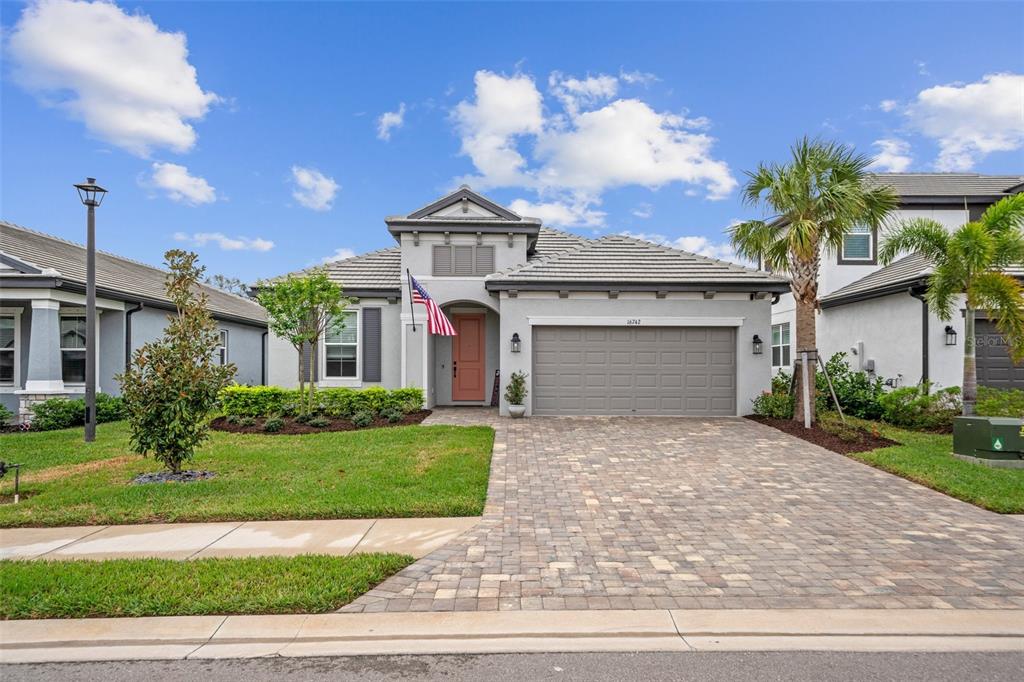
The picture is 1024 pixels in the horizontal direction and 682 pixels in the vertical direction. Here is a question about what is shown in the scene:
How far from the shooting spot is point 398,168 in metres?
21.5

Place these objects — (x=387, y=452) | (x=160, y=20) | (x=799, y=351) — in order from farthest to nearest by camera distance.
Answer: (x=799, y=351) < (x=160, y=20) < (x=387, y=452)

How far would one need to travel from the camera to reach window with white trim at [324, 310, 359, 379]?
15.2m

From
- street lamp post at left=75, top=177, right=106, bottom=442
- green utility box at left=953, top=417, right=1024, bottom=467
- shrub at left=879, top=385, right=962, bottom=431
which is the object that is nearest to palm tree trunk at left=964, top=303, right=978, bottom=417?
shrub at left=879, top=385, right=962, bottom=431

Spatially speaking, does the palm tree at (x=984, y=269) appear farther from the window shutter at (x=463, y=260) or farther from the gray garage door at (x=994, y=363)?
the window shutter at (x=463, y=260)

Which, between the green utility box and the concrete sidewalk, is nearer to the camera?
the concrete sidewalk

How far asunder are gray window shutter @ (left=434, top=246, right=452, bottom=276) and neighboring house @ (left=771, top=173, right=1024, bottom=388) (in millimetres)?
11795

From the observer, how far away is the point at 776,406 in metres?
12.7

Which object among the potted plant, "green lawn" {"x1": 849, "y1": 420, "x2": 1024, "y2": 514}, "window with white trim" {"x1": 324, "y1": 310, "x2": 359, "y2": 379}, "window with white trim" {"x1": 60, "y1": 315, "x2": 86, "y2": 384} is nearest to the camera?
"green lawn" {"x1": 849, "y1": 420, "x2": 1024, "y2": 514}

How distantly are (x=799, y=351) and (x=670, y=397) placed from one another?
324cm

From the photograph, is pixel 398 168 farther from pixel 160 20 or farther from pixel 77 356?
pixel 77 356

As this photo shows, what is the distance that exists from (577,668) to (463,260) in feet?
41.3

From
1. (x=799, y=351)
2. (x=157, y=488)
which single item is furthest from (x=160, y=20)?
(x=799, y=351)

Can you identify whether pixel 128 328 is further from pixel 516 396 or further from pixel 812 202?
pixel 812 202

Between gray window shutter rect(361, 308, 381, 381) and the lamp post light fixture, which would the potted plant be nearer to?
gray window shutter rect(361, 308, 381, 381)
